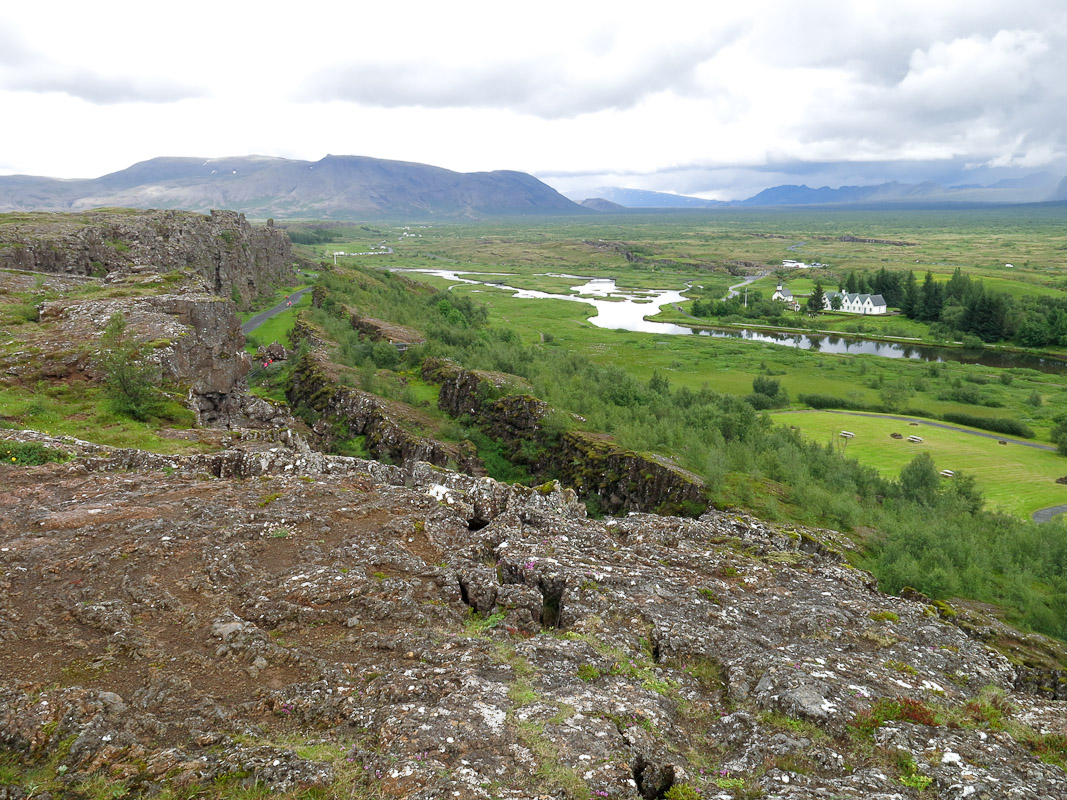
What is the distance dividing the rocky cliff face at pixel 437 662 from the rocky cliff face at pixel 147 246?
45.9 metres

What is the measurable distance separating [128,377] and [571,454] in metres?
29.9

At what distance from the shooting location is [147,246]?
65625mm

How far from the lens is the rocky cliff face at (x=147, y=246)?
54438 millimetres

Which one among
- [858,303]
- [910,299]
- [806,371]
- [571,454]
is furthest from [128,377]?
[910,299]

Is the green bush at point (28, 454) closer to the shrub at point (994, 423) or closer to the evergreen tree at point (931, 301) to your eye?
the shrub at point (994, 423)

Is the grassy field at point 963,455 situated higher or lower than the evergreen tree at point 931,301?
lower

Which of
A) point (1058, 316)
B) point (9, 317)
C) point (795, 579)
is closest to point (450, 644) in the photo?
point (795, 579)

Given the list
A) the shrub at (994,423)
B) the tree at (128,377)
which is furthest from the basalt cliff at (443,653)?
the shrub at (994,423)

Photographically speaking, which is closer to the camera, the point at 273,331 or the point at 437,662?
the point at 437,662

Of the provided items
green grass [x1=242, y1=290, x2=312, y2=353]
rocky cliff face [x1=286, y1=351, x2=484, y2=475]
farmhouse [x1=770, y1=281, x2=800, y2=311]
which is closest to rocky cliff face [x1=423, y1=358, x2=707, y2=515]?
rocky cliff face [x1=286, y1=351, x2=484, y2=475]

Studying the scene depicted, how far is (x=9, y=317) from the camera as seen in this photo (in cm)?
3500

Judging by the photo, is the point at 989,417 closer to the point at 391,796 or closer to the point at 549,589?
the point at 549,589

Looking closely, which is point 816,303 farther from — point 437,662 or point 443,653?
point 437,662

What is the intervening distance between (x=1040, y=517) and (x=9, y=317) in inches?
3214
